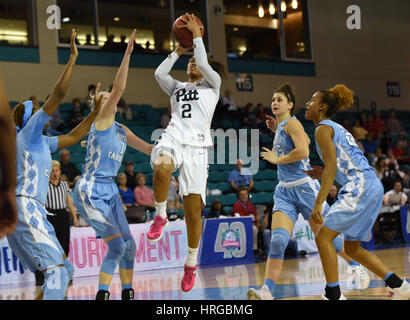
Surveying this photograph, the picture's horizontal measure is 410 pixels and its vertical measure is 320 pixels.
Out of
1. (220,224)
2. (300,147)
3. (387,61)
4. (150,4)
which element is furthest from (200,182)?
(387,61)

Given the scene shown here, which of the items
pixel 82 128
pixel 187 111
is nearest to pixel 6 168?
pixel 82 128

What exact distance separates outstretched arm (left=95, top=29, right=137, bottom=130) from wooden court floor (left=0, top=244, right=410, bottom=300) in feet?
6.48

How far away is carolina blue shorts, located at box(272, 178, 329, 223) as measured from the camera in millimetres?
5224

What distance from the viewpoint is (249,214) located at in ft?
36.4

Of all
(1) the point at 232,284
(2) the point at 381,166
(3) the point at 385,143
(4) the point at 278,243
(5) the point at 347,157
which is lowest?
(1) the point at 232,284

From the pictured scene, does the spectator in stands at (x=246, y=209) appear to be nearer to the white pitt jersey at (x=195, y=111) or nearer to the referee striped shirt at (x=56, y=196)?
the referee striped shirt at (x=56, y=196)

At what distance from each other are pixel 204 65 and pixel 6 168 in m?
3.33

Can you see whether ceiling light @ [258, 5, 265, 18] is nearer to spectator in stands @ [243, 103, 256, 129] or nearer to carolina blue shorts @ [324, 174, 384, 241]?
spectator in stands @ [243, 103, 256, 129]

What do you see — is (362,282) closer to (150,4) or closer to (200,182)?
(200,182)

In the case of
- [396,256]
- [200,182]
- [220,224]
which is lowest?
[396,256]

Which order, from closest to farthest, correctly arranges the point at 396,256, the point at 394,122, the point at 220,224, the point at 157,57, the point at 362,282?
the point at 362,282 < the point at 396,256 < the point at 220,224 < the point at 157,57 < the point at 394,122

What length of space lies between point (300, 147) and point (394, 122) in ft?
41.1

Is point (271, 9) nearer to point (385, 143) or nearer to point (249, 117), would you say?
point (249, 117)

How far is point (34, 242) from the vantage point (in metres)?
3.95
